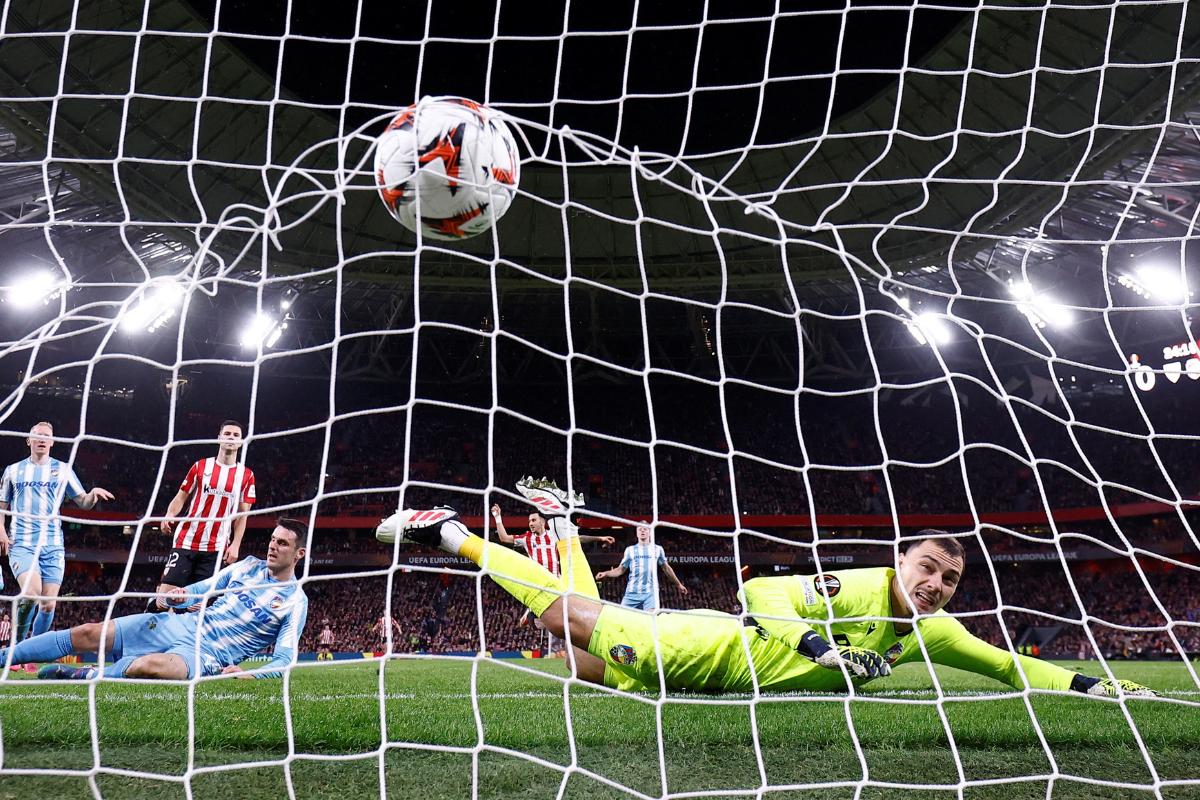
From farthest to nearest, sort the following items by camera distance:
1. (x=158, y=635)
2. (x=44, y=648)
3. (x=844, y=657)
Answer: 1. (x=158, y=635)
2. (x=44, y=648)
3. (x=844, y=657)

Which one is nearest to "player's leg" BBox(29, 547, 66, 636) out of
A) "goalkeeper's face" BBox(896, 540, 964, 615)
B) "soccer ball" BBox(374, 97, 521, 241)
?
"soccer ball" BBox(374, 97, 521, 241)

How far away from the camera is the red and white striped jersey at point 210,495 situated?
4.67 m

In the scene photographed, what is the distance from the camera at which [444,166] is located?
3.06 metres

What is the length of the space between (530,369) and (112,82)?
515 inches

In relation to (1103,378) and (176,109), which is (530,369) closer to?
(176,109)

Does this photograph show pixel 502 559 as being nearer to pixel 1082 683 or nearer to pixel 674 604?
pixel 1082 683

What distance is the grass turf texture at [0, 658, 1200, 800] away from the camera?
2.17 meters

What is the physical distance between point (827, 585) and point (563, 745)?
1271 mm

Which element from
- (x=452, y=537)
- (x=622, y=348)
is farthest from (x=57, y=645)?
(x=622, y=348)

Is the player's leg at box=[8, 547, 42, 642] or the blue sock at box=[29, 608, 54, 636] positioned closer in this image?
the player's leg at box=[8, 547, 42, 642]

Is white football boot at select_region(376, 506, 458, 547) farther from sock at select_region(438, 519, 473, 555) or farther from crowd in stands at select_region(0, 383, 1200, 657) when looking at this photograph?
crowd in stands at select_region(0, 383, 1200, 657)

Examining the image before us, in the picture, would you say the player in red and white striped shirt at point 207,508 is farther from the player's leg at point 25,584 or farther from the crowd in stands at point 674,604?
the crowd in stands at point 674,604

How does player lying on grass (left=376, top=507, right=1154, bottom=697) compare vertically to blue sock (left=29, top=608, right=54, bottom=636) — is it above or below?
below

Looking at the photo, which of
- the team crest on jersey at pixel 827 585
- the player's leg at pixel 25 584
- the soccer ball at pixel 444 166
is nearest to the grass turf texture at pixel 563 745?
Answer: the team crest on jersey at pixel 827 585
